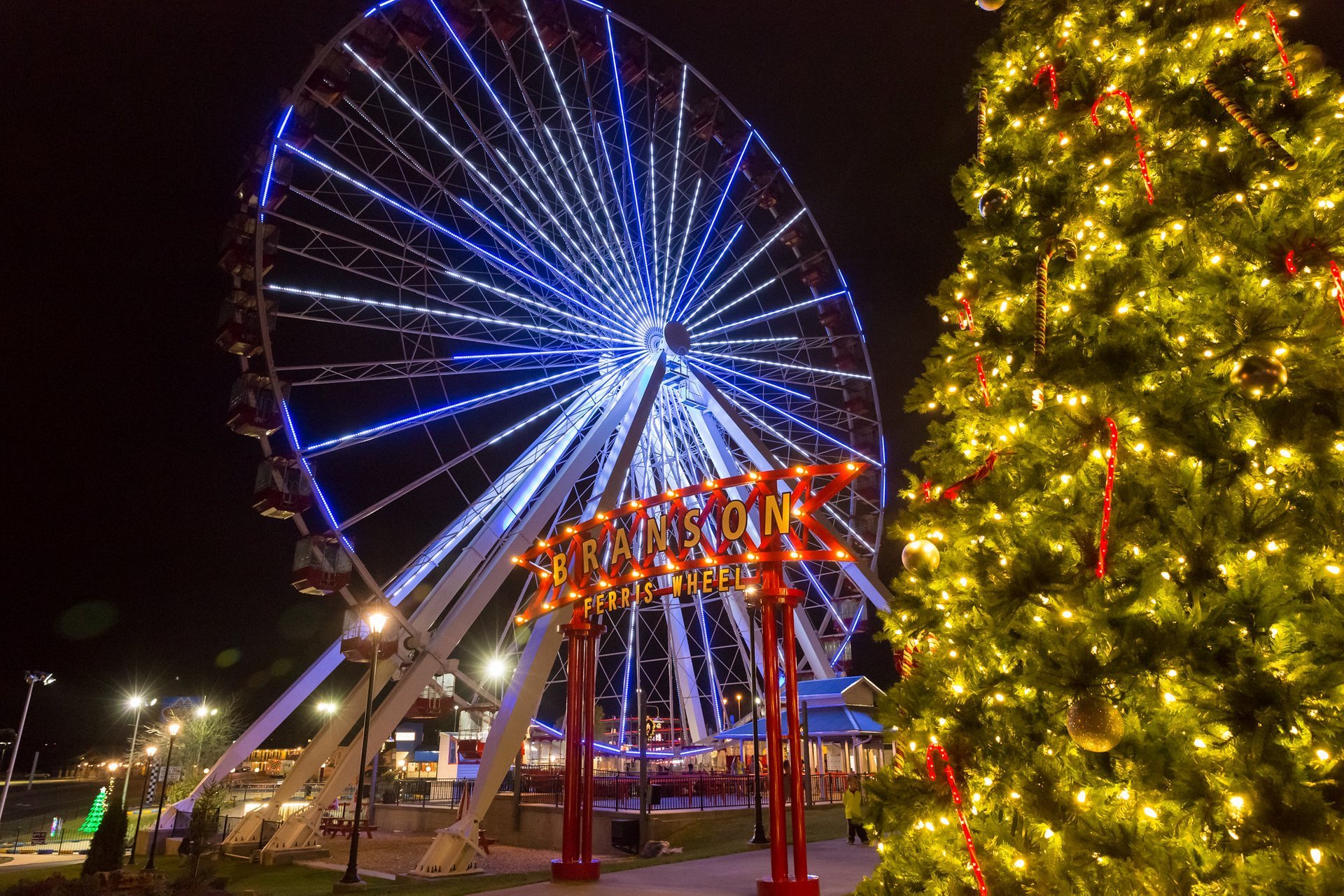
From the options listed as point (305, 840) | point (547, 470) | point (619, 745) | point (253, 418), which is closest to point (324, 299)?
point (253, 418)

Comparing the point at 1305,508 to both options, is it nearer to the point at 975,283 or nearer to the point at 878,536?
the point at 975,283

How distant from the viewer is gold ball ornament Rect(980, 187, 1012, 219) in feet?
14.4

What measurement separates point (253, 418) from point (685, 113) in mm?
14916

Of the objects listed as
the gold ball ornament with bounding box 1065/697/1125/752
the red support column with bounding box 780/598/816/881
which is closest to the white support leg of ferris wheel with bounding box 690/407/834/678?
the red support column with bounding box 780/598/816/881

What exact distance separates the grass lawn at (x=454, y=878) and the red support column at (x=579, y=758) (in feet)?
4.39

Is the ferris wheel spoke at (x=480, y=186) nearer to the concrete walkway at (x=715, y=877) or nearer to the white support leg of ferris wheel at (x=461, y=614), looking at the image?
the white support leg of ferris wheel at (x=461, y=614)

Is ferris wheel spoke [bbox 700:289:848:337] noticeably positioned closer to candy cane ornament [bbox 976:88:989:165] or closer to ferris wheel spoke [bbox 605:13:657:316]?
ferris wheel spoke [bbox 605:13:657:316]

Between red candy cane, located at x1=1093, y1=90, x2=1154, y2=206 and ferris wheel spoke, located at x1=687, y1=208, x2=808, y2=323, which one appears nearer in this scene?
red candy cane, located at x1=1093, y1=90, x2=1154, y2=206

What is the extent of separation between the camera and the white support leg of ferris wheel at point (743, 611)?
21953 millimetres

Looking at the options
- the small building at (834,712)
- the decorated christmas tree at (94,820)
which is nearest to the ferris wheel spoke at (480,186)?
the small building at (834,712)

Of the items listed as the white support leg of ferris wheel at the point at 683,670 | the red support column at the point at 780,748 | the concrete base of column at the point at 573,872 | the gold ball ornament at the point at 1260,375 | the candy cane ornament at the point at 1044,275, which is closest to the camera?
the gold ball ornament at the point at 1260,375

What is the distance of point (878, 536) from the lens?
27.5 m

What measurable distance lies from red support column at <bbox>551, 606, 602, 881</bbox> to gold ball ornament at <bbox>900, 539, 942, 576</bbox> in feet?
29.6

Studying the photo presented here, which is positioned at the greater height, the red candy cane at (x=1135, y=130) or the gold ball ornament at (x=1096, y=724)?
the red candy cane at (x=1135, y=130)
